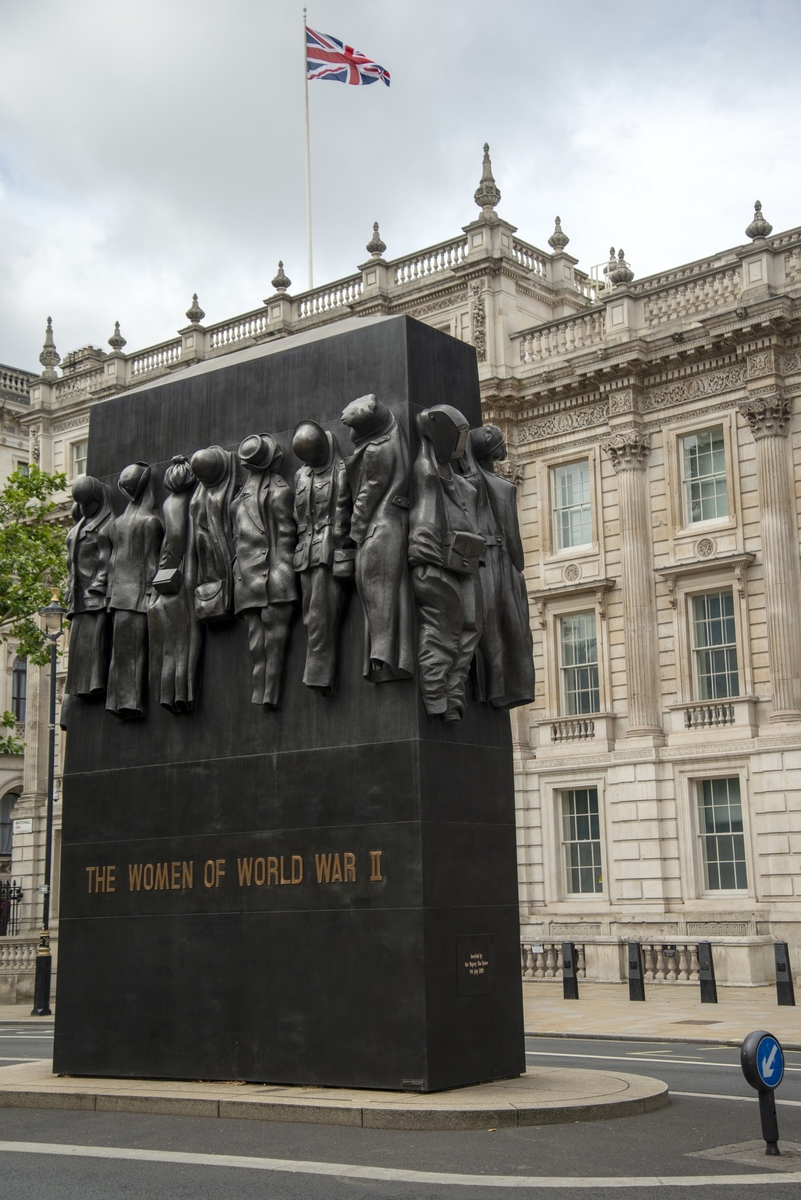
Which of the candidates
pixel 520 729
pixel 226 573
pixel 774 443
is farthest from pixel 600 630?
pixel 226 573

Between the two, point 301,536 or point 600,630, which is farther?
point 600,630

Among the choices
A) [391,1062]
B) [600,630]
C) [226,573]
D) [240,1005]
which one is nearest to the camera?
[391,1062]

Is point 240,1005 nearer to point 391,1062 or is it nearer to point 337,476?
point 391,1062

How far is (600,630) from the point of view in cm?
3853

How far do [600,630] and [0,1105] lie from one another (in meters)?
28.1

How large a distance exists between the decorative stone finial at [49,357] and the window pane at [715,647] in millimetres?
31358

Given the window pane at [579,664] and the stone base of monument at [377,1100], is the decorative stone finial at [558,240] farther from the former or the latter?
the stone base of monument at [377,1100]

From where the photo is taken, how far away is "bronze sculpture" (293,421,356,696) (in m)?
12.1

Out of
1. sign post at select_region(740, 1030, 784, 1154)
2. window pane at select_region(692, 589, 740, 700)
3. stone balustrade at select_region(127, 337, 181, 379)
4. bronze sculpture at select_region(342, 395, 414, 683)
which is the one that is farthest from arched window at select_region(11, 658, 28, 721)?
sign post at select_region(740, 1030, 784, 1154)

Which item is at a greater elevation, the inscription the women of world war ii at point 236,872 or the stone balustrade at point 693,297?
the stone balustrade at point 693,297

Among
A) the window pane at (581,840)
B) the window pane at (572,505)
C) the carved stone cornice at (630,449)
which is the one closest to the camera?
the window pane at (581,840)

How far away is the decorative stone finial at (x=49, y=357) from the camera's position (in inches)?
2226

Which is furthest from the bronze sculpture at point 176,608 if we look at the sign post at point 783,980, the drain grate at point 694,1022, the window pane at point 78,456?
the window pane at point 78,456

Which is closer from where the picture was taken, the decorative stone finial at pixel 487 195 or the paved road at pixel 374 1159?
the paved road at pixel 374 1159
